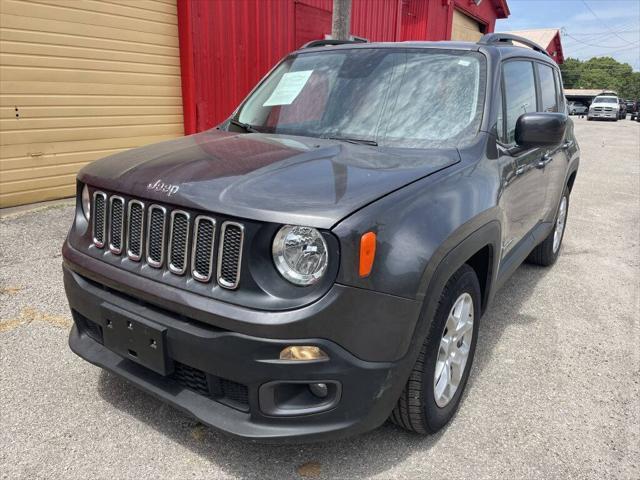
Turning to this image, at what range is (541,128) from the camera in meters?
2.86

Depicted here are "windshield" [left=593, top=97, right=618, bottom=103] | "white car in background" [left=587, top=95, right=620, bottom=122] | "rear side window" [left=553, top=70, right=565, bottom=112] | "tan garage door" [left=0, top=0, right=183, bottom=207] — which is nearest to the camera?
"rear side window" [left=553, top=70, right=565, bottom=112]

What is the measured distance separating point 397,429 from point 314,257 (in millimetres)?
1120

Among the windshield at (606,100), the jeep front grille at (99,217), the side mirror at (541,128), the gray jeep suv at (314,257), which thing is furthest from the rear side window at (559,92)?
the windshield at (606,100)

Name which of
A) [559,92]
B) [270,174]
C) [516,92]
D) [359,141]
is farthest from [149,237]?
[559,92]

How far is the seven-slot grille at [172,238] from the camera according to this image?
78.0 inches

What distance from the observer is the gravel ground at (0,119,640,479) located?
7.59 ft

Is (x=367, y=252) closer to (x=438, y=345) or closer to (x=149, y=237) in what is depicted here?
(x=438, y=345)

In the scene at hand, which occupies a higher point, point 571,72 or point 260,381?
point 571,72

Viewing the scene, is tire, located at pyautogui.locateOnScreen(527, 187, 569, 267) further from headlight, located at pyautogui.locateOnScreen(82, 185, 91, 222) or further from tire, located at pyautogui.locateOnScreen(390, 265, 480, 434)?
headlight, located at pyautogui.locateOnScreen(82, 185, 91, 222)

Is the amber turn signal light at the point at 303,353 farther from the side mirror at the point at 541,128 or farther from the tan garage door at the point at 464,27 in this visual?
the tan garage door at the point at 464,27

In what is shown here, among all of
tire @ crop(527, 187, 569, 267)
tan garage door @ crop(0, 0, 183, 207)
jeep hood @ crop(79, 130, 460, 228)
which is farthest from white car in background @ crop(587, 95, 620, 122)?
jeep hood @ crop(79, 130, 460, 228)

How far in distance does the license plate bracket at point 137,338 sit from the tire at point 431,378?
1.00 m

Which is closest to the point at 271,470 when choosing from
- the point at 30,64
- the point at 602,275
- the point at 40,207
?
the point at 602,275

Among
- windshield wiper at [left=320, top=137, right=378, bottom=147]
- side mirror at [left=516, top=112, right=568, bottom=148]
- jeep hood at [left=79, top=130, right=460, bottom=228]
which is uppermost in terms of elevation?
side mirror at [left=516, top=112, right=568, bottom=148]
